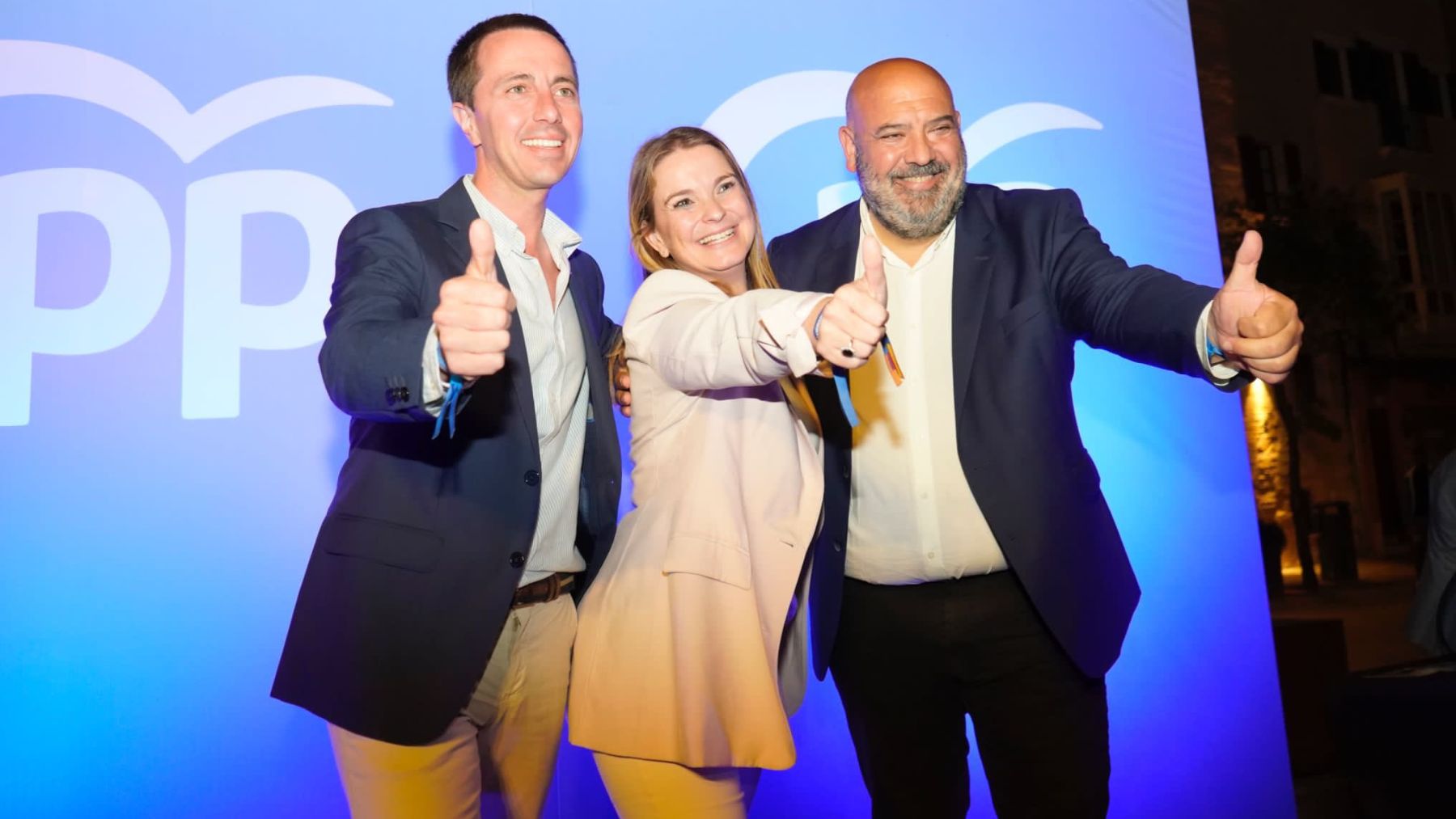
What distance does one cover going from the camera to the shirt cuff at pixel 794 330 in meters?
1.35

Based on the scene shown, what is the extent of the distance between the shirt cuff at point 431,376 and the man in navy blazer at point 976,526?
0.91m

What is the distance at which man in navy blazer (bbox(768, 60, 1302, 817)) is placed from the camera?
195 centimetres

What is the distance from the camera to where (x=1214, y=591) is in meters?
3.26

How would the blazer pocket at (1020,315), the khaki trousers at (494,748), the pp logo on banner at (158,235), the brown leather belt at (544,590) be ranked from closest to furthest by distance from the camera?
the khaki trousers at (494,748)
the brown leather belt at (544,590)
the blazer pocket at (1020,315)
the pp logo on banner at (158,235)

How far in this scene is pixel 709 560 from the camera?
61.4 inches

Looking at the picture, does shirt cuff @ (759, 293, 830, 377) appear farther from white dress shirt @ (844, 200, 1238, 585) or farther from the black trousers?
the black trousers

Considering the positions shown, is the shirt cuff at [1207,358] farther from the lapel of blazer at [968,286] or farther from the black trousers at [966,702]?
the black trousers at [966,702]

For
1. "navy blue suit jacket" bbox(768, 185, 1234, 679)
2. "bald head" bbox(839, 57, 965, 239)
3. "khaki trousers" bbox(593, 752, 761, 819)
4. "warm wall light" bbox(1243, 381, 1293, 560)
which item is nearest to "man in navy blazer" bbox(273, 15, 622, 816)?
"khaki trousers" bbox(593, 752, 761, 819)

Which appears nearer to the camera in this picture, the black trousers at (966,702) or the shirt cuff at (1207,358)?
the shirt cuff at (1207,358)

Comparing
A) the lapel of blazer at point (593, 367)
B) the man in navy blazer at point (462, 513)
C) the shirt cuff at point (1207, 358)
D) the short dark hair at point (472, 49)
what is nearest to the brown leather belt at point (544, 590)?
the man in navy blazer at point (462, 513)

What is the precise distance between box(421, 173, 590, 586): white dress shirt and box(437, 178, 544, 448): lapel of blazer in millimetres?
22

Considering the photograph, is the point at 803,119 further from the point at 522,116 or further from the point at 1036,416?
the point at 1036,416

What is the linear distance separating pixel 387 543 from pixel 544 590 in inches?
12.6

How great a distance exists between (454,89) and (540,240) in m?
0.35
